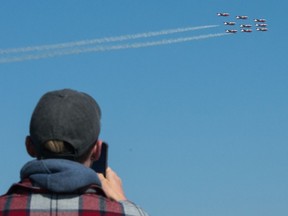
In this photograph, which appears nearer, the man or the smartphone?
the man

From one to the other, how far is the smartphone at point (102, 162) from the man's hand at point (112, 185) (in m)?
0.07

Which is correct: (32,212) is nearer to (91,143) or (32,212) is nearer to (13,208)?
(13,208)

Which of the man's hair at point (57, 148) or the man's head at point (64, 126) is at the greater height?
the man's head at point (64, 126)

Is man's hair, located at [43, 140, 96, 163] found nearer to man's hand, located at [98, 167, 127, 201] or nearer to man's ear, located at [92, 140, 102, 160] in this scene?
man's ear, located at [92, 140, 102, 160]

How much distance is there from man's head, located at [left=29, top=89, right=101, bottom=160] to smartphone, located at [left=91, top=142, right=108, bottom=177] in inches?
4.8

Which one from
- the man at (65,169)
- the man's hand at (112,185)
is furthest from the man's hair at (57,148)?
the man's hand at (112,185)

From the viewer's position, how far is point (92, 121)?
377 inches

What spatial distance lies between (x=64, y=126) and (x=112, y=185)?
2.73ft

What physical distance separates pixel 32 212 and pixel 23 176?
0.38 meters

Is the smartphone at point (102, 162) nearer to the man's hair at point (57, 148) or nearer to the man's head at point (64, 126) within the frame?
the man's head at point (64, 126)

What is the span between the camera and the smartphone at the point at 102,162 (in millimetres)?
A: 9562

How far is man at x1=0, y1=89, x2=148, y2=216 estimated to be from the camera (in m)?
9.31

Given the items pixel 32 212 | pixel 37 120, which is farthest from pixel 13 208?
pixel 37 120

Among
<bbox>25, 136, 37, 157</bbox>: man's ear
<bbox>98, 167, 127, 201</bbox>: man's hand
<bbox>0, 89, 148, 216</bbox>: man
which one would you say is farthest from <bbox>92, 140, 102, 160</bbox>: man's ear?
<bbox>25, 136, 37, 157</bbox>: man's ear
